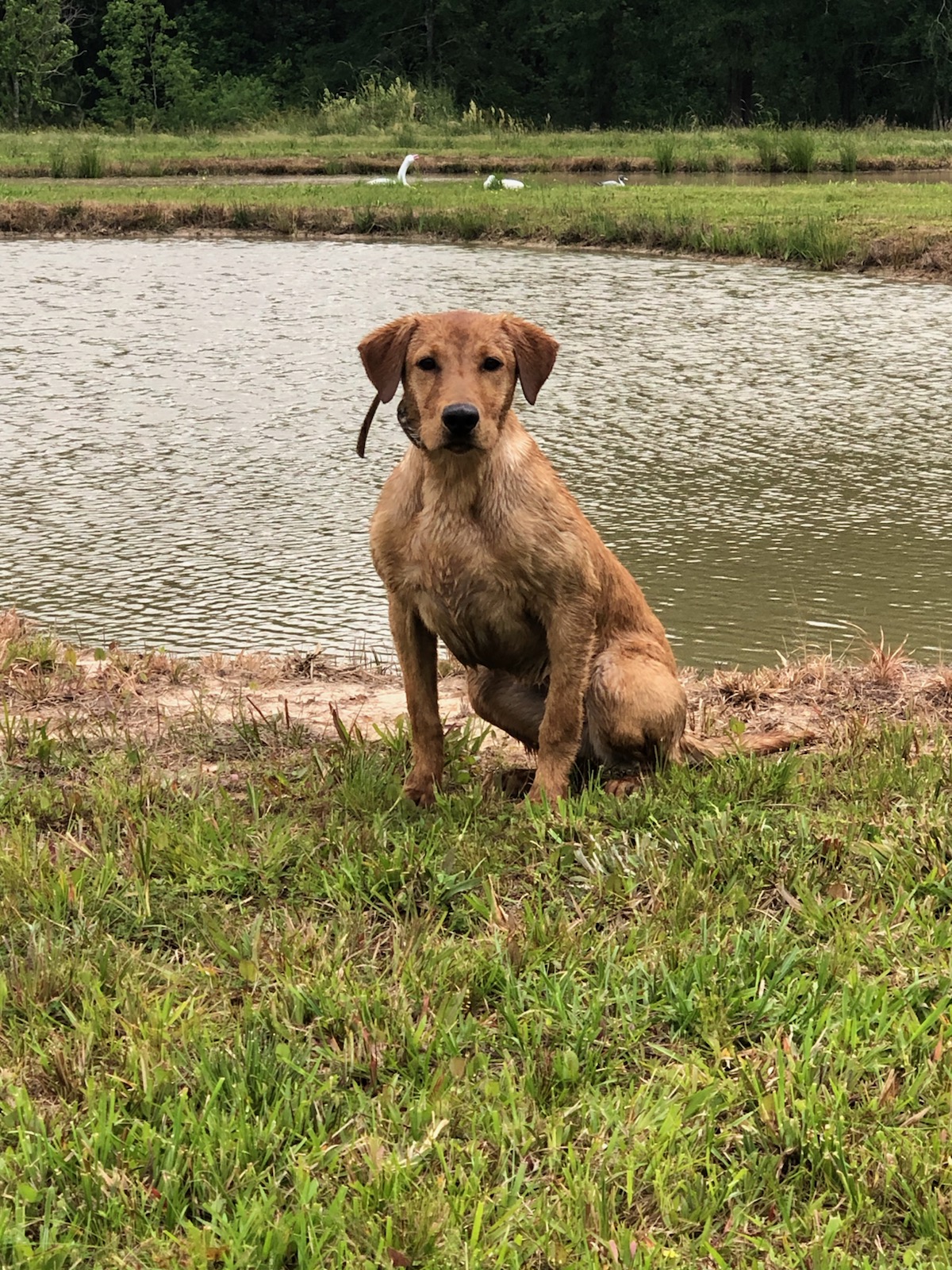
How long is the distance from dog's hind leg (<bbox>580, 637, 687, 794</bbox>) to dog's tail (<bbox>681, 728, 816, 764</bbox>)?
12 centimetres

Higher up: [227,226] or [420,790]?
[227,226]

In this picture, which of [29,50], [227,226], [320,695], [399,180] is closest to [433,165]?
[399,180]

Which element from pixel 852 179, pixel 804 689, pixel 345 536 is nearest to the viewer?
pixel 804 689

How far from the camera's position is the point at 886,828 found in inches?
142

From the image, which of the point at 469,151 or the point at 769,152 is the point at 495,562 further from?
the point at 469,151

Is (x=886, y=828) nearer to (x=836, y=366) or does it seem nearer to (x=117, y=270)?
(x=836, y=366)

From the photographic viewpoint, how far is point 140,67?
156ft

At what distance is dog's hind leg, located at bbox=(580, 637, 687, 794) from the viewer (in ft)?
13.2

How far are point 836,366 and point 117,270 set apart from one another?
9851 millimetres

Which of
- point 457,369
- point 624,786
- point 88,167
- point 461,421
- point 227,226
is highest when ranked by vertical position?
point 88,167

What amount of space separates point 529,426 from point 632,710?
675 centimetres

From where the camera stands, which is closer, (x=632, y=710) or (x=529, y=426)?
(x=632, y=710)

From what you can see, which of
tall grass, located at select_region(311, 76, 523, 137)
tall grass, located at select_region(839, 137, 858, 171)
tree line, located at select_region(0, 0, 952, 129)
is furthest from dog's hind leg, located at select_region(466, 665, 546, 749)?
tree line, located at select_region(0, 0, 952, 129)

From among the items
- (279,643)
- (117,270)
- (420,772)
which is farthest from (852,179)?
(420,772)
